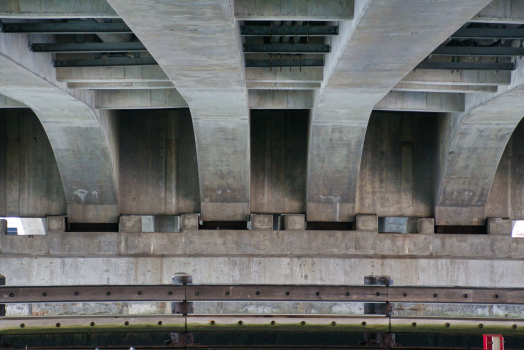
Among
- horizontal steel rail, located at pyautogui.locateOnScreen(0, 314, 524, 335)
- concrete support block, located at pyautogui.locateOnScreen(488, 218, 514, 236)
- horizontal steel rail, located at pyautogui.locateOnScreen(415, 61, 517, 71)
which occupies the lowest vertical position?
horizontal steel rail, located at pyautogui.locateOnScreen(0, 314, 524, 335)

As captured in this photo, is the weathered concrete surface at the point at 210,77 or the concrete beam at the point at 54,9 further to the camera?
the concrete beam at the point at 54,9

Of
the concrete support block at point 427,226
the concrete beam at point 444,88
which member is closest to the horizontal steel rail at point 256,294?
the concrete support block at point 427,226

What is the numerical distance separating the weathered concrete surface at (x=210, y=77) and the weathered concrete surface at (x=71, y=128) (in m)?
2.42

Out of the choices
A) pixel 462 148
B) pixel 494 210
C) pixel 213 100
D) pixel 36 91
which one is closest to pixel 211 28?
pixel 213 100

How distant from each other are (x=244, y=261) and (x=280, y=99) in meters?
4.28

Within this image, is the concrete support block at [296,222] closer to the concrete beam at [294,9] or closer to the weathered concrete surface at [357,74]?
the weathered concrete surface at [357,74]

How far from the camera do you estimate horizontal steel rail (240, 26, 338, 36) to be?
6.85 metres

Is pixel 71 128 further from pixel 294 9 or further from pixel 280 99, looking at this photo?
pixel 294 9

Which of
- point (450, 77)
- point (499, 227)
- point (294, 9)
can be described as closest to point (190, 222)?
point (450, 77)

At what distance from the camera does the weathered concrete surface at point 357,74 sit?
5.00 meters

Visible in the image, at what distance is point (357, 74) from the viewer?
7.32 m

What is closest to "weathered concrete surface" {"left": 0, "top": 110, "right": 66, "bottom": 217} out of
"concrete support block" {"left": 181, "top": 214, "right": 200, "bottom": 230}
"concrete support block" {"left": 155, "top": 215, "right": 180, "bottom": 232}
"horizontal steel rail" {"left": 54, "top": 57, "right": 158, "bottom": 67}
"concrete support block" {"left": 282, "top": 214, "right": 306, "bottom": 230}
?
"concrete support block" {"left": 181, "top": 214, "right": 200, "bottom": 230}

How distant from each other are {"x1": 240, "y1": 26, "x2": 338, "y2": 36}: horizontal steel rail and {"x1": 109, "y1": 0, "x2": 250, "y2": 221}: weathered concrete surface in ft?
1.29

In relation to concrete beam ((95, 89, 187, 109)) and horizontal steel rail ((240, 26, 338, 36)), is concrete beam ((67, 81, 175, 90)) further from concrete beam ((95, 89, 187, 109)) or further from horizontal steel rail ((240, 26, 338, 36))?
horizontal steel rail ((240, 26, 338, 36))
